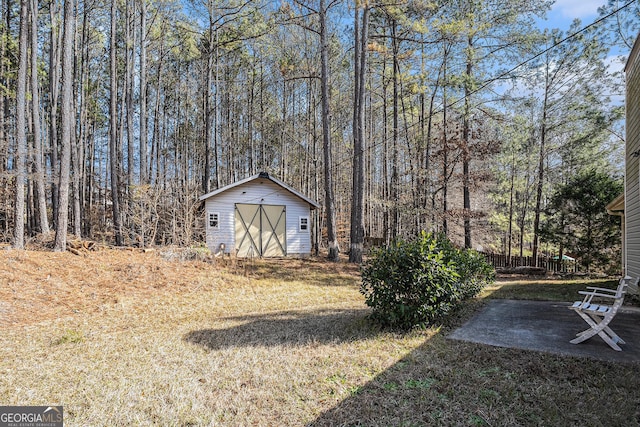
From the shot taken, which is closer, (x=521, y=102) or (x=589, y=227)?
(x=589, y=227)

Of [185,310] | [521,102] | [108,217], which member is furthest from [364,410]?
[108,217]

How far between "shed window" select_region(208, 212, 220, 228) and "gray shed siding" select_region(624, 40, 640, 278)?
12.0 metres

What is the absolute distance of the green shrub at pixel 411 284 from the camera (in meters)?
4.12

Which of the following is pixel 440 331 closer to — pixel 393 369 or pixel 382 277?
pixel 382 277

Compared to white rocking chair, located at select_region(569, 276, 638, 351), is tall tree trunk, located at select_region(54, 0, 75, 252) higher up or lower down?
higher up

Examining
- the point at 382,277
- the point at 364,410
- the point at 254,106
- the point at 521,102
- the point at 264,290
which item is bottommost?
the point at 264,290

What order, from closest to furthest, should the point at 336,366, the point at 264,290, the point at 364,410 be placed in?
the point at 364,410 → the point at 336,366 → the point at 264,290

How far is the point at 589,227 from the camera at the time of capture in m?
10.9

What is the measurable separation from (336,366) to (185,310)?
388 centimetres

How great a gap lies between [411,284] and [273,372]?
204cm

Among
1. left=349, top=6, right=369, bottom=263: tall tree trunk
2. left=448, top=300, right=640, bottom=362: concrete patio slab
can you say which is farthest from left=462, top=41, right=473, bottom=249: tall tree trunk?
left=448, top=300, right=640, bottom=362: concrete patio slab

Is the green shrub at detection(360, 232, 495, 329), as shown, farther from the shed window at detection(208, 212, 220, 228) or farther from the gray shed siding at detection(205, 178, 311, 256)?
the shed window at detection(208, 212, 220, 228)

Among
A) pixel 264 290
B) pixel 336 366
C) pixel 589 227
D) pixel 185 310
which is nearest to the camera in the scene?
pixel 336 366

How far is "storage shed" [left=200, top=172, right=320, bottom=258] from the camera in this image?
1277 centimetres
